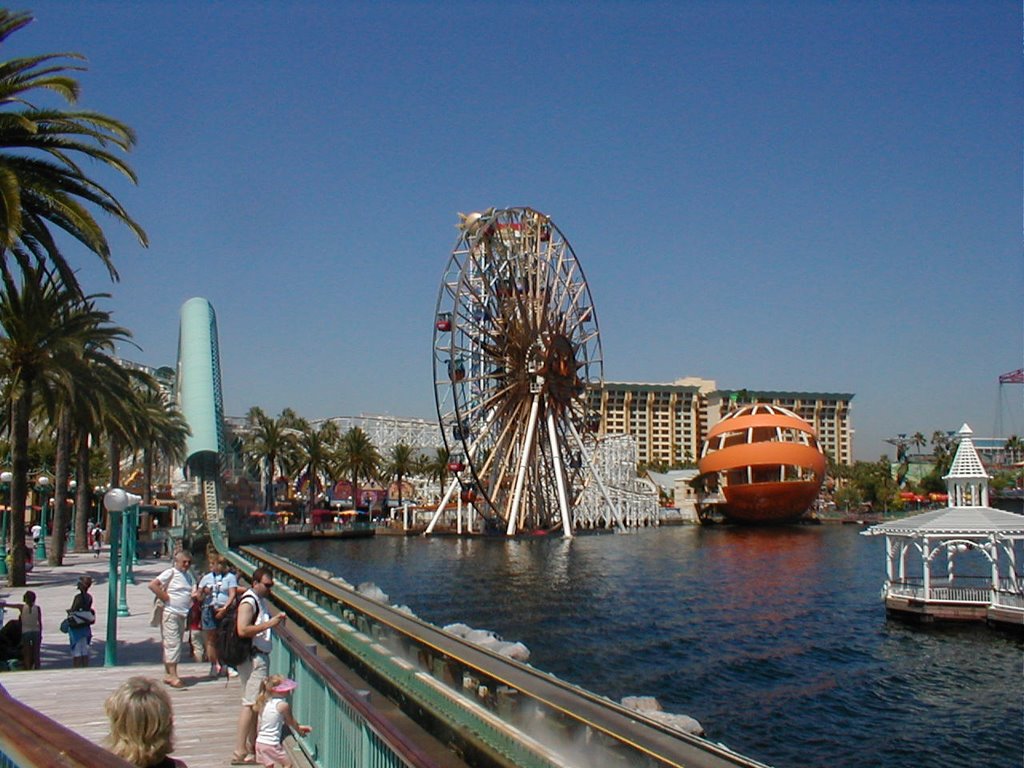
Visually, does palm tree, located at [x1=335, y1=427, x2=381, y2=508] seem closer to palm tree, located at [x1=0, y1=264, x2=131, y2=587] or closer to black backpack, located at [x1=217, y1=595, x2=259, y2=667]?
palm tree, located at [x1=0, y1=264, x2=131, y2=587]

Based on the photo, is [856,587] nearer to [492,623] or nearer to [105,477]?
[492,623]

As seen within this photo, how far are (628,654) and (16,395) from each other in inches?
814

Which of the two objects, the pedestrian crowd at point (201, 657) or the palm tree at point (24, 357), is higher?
the palm tree at point (24, 357)

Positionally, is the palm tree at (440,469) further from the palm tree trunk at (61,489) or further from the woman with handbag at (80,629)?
the woman with handbag at (80,629)

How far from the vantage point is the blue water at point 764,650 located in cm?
1736

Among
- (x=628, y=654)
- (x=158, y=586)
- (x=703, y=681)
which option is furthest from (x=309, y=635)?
(x=628, y=654)

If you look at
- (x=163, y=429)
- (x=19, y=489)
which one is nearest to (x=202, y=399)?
(x=163, y=429)

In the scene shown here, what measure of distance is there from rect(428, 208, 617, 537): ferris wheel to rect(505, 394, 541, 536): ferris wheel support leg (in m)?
0.07

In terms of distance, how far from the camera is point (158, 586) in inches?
495

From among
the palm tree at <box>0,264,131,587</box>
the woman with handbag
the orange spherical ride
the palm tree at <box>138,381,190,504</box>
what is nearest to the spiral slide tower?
the palm tree at <box>138,381,190,504</box>

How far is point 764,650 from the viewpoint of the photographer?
84.6ft

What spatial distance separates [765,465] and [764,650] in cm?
8127

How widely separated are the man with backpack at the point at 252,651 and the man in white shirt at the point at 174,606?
204 centimetres

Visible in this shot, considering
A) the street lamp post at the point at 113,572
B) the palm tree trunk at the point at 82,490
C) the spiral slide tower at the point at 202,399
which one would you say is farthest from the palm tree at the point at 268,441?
the street lamp post at the point at 113,572
